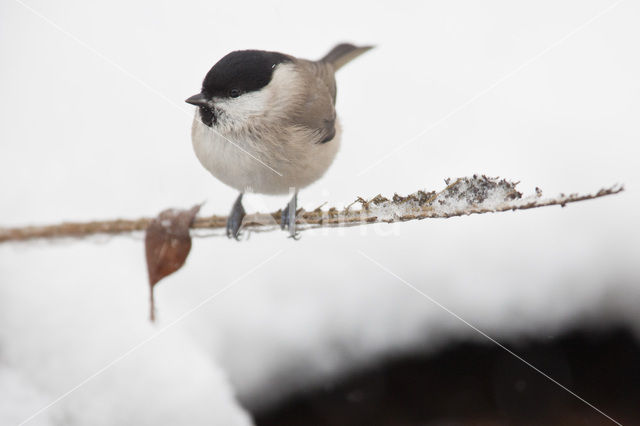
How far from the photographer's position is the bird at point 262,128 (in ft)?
2.56

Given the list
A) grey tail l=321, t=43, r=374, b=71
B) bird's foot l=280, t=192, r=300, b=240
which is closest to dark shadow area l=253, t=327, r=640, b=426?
bird's foot l=280, t=192, r=300, b=240

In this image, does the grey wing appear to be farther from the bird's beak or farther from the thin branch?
the thin branch

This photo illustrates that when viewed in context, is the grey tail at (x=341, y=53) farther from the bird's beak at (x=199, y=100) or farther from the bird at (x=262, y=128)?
the bird's beak at (x=199, y=100)

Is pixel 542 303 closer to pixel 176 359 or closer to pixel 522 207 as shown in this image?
pixel 522 207

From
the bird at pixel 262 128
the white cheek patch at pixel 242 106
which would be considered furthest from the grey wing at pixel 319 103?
the white cheek patch at pixel 242 106

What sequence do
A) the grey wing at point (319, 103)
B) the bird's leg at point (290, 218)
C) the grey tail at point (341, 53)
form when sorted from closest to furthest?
the bird's leg at point (290, 218) → the grey wing at point (319, 103) → the grey tail at point (341, 53)

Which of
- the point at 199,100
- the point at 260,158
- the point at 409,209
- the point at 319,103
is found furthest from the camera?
the point at 319,103

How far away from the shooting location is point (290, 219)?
919mm

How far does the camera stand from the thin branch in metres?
0.51

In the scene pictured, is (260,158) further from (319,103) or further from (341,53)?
(341,53)

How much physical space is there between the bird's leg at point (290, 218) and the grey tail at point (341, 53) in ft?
1.26

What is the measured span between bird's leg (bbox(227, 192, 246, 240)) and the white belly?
7 cm

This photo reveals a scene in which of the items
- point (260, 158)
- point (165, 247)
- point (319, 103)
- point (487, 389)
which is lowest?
point (487, 389)

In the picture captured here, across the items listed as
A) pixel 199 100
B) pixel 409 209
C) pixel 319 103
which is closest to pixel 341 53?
pixel 319 103
